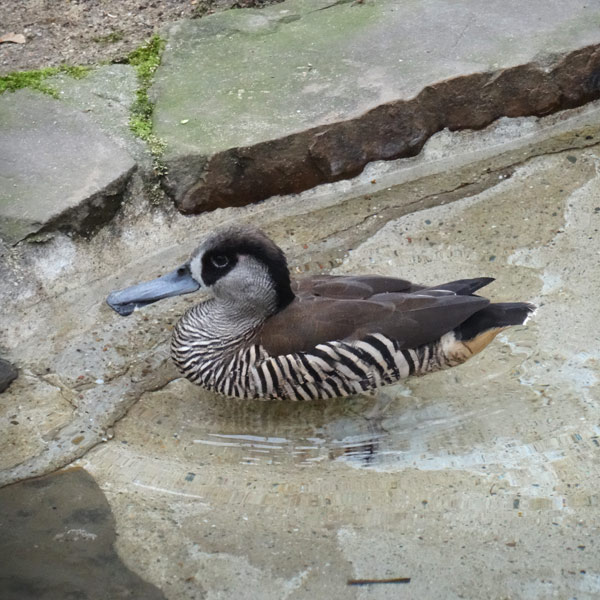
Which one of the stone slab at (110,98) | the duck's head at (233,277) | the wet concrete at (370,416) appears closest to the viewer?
the wet concrete at (370,416)

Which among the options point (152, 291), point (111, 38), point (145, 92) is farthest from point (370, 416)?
point (111, 38)

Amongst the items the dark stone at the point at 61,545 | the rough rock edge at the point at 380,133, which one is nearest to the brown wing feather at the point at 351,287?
the rough rock edge at the point at 380,133

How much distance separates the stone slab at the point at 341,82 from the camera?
4887 mm

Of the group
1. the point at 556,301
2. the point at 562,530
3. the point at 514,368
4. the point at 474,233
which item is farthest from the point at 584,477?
the point at 474,233

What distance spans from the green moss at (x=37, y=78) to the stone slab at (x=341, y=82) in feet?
1.67

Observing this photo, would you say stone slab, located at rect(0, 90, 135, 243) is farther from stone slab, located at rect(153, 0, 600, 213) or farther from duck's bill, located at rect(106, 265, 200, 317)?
duck's bill, located at rect(106, 265, 200, 317)

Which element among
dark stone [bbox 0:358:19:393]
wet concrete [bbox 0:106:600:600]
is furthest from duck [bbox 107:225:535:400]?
dark stone [bbox 0:358:19:393]

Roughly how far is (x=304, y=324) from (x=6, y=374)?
127cm

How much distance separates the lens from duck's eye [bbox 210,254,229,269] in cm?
402

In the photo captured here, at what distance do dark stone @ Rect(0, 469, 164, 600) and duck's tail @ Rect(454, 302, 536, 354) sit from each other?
1.60m

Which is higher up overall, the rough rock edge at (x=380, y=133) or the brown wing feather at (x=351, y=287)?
the rough rock edge at (x=380, y=133)

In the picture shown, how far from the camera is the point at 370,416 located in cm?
415

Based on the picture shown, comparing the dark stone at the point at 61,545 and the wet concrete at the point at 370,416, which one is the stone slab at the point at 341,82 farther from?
the dark stone at the point at 61,545

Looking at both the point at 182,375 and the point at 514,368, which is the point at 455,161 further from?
the point at 182,375
